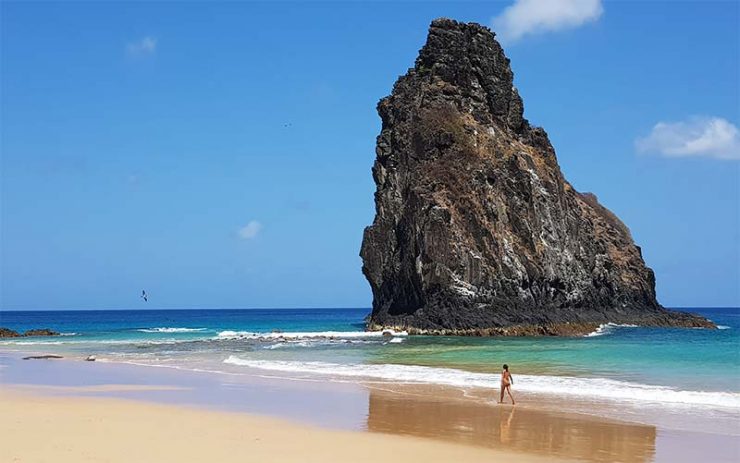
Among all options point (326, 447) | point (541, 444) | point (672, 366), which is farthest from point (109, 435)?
point (672, 366)

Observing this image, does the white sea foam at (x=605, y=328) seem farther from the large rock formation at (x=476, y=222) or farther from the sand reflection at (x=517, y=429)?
the sand reflection at (x=517, y=429)

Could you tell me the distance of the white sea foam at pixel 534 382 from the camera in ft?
75.2

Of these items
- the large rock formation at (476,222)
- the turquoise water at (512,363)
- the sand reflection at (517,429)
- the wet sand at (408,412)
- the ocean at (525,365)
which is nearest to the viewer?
the sand reflection at (517,429)

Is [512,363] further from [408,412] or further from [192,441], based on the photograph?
[192,441]

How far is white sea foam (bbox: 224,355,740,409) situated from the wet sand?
9.11 feet

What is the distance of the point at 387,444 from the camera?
50.1 feet

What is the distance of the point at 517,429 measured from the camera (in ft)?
57.3

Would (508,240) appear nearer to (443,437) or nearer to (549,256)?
(549,256)

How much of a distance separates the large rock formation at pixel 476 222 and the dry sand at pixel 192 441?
4542 cm

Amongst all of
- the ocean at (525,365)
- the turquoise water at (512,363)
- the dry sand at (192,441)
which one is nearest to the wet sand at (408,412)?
the dry sand at (192,441)

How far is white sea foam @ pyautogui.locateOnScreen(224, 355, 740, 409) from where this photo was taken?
22.9 m

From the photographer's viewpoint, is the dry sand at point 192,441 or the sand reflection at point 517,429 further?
the sand reflection at point 517,429

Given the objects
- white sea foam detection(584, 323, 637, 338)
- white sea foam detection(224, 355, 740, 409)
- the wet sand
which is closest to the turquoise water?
white sea foam detection(224, 355, 740, 409)

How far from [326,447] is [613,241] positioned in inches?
3191
